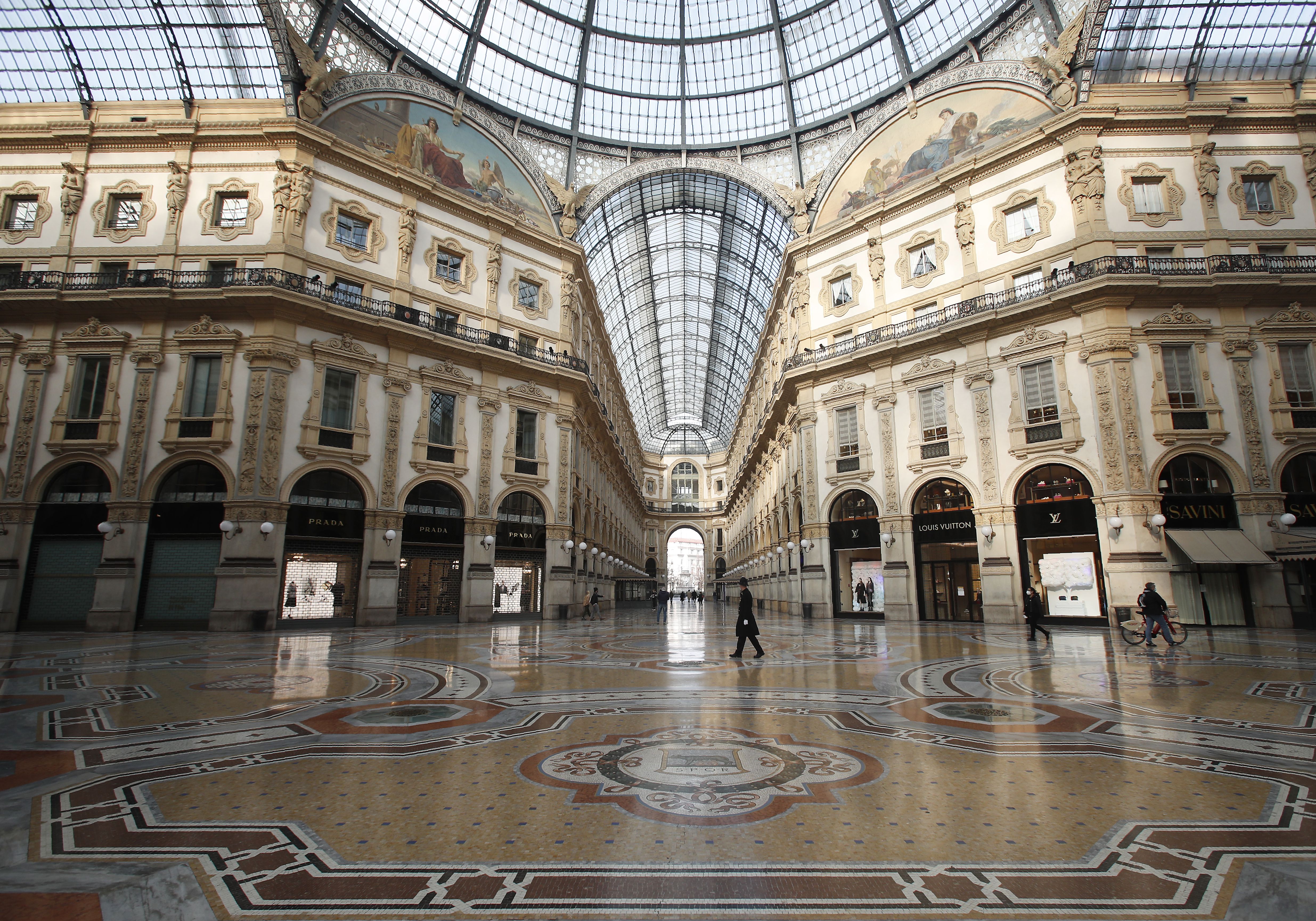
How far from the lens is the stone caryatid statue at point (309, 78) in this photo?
22125 mm

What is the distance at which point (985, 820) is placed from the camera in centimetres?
371

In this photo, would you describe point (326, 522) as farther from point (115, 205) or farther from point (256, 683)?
point (115, 205)

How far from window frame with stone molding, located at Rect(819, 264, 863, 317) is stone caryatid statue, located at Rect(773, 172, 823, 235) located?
3538 mm

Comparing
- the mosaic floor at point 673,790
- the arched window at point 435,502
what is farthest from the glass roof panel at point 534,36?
the mosaic floor at point 673,790

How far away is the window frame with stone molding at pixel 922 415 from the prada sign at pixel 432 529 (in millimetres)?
18864

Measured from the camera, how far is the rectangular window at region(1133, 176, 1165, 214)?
21797 millimetres

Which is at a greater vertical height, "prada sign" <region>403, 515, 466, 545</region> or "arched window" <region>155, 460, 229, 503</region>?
"arched window" <region>155, 460, 229, 503</region>

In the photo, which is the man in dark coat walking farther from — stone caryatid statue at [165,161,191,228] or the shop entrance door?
stone caryatid statue at [165,161,191,228]

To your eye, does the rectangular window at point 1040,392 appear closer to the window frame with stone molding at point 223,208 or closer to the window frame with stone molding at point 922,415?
the window frame with stone molding at point 922,415

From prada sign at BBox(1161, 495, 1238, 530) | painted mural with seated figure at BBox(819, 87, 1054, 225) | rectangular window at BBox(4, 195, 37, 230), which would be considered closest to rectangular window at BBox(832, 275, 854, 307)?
painted mural with seated figure at BBox(819, 87, 1054, 225)

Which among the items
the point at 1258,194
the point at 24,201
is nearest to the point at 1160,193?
the point at 1258,194

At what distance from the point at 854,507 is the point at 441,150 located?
80.3 feet

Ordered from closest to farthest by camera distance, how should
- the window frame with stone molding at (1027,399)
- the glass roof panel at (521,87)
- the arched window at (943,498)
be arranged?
the window frame with stone molding at (1027,399), the arched window at (943,498), the glass roof panel at (521,87)

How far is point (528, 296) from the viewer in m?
28.5
